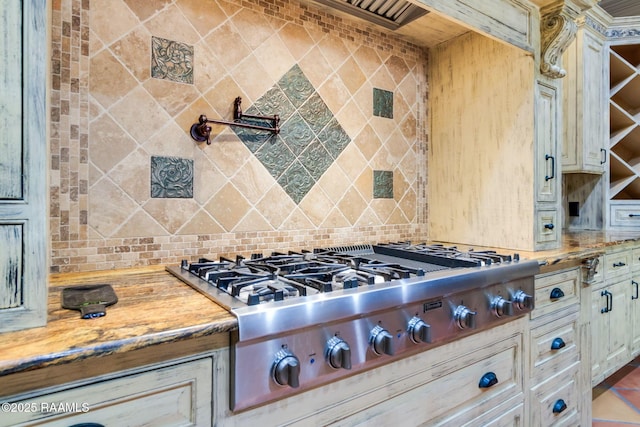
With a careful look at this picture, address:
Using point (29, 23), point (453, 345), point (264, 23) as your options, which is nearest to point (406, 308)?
point (453, 345)

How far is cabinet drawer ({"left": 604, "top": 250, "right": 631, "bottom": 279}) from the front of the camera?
208 cm

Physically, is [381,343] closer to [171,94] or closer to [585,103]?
[171,94]

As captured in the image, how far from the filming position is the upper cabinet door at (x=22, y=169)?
0.66 metres

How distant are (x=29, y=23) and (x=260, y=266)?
852 mm

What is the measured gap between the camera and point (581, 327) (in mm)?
1764

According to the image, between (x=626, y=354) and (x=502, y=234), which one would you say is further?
(x=626, y=354)

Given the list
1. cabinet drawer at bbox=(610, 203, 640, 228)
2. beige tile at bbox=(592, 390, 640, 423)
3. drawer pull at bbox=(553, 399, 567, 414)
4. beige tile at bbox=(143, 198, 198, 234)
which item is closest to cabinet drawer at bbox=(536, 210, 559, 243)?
drawer pull at bbox=(553, 399, 567, 414)

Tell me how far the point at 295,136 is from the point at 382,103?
60 centimetres

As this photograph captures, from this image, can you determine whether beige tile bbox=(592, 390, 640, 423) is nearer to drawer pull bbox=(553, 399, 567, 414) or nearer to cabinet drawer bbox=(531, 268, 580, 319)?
drawer pull bbox=(553, 399, 567, 414)

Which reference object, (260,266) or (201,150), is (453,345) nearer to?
(260,266)

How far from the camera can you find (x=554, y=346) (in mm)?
1580

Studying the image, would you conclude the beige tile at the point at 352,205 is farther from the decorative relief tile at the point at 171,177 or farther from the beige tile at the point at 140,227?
the beige tile at the point at 140,227

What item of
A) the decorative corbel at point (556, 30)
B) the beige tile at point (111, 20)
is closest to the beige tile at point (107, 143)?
the beige tile at point (111, 20)

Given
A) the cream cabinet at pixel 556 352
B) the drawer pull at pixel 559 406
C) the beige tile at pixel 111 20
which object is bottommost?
the drawer pull at pixel 559 406
